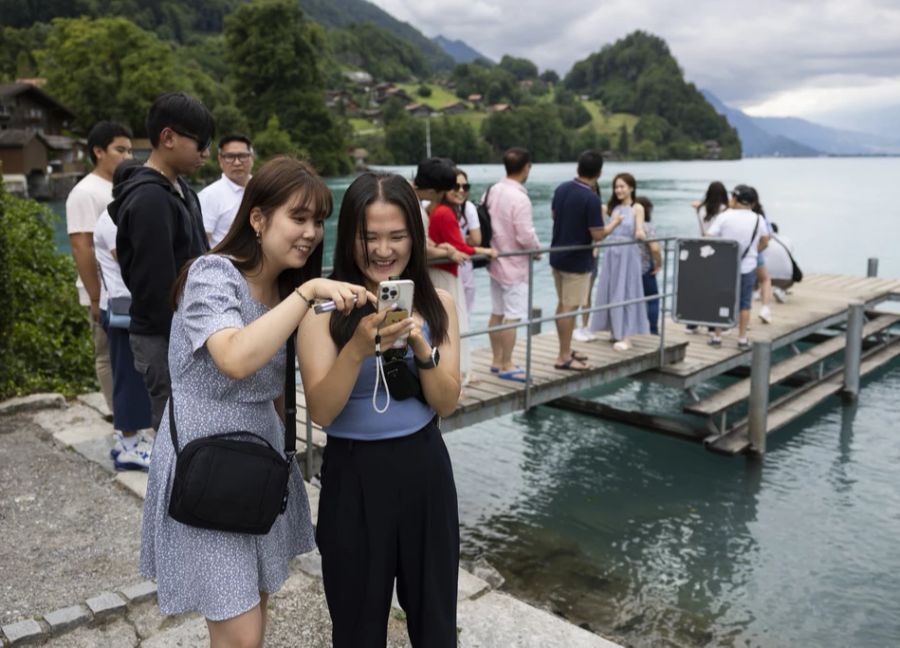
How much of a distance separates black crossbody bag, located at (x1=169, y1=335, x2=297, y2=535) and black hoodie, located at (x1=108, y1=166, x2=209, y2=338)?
1.43 m

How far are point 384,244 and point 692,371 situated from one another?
22.7ft

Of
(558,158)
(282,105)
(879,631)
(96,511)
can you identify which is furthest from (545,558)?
(558,158)

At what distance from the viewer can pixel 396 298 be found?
2033mm

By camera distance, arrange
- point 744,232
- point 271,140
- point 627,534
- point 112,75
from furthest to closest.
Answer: point 112,75 → point 271,140 → point 744,232 → point 627,534

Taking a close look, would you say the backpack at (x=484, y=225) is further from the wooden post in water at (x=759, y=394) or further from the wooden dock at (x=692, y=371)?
the wooden post in water at (x=759, y=394)

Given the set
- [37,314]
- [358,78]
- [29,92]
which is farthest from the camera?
[358,78]

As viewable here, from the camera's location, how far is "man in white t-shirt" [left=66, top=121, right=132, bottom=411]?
4.86 meters

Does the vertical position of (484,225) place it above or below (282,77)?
below

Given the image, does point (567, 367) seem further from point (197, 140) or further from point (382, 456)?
point (382, 456)

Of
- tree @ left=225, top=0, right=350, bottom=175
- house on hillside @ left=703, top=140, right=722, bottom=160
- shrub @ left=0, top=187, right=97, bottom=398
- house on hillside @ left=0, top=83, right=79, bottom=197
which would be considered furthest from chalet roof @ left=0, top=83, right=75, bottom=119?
house on hillside @ left=703, top=140, right=722, bottom=160

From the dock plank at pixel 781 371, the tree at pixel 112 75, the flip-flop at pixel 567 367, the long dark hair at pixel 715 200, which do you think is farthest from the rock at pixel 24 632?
the tree at pixel 112 75

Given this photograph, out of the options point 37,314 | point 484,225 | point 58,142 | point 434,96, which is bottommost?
point 37,314

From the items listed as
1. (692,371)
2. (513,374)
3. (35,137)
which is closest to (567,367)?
(513,374)

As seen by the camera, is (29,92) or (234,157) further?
(29,92)
